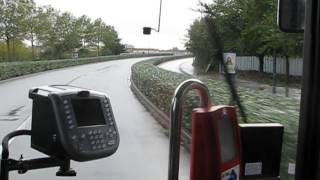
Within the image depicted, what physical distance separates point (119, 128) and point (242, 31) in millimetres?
6690

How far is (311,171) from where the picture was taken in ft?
5.27

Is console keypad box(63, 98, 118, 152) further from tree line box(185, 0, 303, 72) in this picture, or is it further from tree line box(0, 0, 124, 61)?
tree line box(0, 0, 124, 61)

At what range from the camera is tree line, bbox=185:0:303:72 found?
2084 millimetres

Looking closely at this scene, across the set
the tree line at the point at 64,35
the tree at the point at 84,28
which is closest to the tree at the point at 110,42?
the tree line at the point at 64,35

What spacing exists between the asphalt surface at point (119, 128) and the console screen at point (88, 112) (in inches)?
92.4

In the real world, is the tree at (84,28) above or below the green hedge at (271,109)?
above

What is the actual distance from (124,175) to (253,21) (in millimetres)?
4068

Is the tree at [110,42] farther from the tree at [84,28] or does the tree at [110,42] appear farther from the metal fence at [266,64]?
the metal fence at [266,64]

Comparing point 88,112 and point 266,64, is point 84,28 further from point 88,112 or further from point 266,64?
point 88,112

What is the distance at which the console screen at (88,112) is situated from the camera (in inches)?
55.2

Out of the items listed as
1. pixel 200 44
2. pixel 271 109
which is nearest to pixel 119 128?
pixel 271 109

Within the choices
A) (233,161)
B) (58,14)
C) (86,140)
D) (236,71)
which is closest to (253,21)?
(236,71)

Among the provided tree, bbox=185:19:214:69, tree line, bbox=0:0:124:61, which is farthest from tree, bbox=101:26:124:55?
tree, bbox=185:19:214:69

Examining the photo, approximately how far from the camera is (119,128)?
8.87 m
